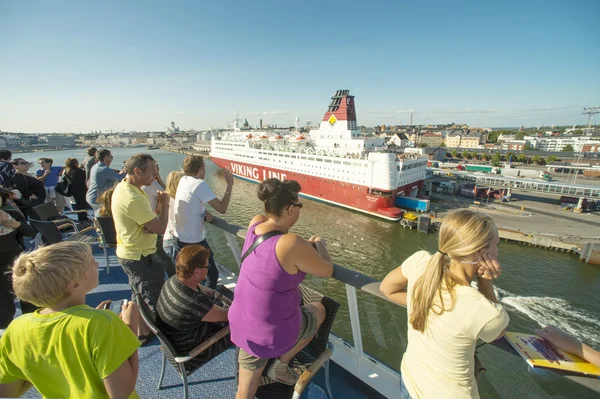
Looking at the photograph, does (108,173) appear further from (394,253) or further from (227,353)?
(394,253)

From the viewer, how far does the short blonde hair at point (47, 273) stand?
88cm

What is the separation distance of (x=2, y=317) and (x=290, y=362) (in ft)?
7.74

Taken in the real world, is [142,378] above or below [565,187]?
above

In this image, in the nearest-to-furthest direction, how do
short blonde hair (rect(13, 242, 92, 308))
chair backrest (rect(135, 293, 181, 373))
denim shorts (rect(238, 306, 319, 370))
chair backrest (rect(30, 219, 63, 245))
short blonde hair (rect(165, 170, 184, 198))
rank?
short blonde hair (rect(13, 242, 92, 308)) < denim shorts (rect(238, 306, 319, 370)) < chair backrest (rect(135, 293, 181, 373)) < short blonde hair (rect(165, 170, 184, 198)) < chair backrest (rect(30, 219, 63, 245))

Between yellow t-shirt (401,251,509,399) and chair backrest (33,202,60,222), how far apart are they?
4.51 meters

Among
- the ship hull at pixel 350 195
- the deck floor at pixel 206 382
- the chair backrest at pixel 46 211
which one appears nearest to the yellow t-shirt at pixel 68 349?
the deck floor at pixel 206 382

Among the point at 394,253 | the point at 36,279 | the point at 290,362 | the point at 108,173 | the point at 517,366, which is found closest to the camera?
the point at 36,279

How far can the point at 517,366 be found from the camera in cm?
642

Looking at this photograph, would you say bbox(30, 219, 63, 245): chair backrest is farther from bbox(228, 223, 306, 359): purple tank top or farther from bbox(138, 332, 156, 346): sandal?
bbox(228, 223, 306, 359): purple tank top

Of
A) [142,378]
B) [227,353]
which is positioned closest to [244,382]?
[227,353]

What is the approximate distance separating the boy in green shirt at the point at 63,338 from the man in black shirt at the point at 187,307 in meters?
0.51

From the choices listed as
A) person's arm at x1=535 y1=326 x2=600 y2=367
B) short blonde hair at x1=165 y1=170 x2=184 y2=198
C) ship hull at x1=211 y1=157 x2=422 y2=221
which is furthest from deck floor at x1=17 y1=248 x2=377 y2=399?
ship hull at x1=211 y1=157 x2=422 y2=221

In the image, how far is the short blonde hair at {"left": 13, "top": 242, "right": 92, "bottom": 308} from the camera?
88 cm

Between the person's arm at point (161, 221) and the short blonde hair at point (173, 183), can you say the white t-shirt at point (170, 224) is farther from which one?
the person's arm at point (161, 221)
